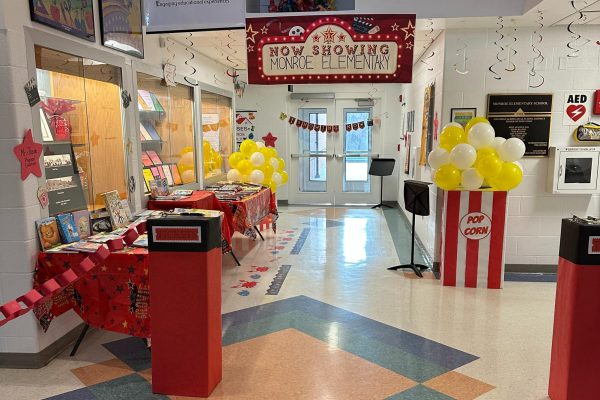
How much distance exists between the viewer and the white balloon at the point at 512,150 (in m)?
3.96

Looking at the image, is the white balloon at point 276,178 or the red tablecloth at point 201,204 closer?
the red tablecloth at point 201,204

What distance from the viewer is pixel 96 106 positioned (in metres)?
3.78

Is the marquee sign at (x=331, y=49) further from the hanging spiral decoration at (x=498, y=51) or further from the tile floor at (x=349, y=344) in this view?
the tile floor at (x=349, y=344)

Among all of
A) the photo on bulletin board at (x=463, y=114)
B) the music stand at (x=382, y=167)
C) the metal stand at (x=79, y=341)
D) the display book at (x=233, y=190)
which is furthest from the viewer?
the music stand at (x=382, y=167)

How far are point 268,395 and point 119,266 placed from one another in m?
1.25

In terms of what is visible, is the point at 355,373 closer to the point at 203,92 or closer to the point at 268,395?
the point at 268,395

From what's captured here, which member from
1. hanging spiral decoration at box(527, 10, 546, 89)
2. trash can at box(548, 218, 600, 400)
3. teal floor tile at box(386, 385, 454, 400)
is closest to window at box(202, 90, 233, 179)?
hanging spiral decoration at box(527, 10, 546, 89)

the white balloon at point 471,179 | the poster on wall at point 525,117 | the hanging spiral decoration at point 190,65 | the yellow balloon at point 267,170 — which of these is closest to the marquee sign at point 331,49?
the white balloon at point 471,179

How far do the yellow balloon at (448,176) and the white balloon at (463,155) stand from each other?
0.09 m

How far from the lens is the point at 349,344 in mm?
3227

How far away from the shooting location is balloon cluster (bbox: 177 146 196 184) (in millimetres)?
5398

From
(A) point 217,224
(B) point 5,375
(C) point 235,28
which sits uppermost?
(C) point 235,28

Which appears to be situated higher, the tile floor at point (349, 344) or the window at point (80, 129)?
the window at point (80, 129)

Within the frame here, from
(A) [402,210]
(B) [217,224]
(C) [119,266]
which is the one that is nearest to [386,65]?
(B) [217,224]
